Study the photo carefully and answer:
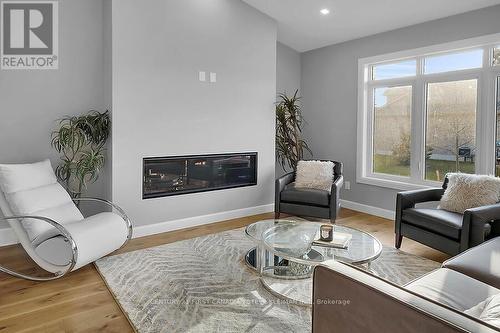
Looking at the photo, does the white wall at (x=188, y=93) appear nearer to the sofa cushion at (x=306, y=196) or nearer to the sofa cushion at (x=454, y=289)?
the sofa cushion at (x=306, y=196)

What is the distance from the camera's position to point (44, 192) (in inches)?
128

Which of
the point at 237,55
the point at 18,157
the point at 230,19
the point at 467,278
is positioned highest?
the point at 230,19

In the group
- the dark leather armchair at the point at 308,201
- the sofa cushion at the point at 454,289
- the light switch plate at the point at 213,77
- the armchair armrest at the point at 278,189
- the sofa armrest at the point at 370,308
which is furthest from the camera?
the armchair armrest at the point at 278,189

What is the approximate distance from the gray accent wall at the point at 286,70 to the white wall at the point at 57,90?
9.53ft

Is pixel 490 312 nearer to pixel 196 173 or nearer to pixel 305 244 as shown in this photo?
pixel 305 244

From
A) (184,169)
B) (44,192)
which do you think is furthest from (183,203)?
(44,192)

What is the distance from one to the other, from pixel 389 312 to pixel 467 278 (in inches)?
37.2

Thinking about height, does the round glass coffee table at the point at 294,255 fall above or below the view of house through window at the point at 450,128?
below

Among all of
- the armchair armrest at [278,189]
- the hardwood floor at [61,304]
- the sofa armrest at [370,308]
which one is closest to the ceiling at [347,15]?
the armchair armrest at [278,189]

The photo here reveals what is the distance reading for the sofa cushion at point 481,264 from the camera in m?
2.00

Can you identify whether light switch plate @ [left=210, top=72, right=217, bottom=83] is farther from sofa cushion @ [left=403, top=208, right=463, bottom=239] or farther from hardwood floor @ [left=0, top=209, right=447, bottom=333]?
sofa cushion @ [left=403, top=208, right=463, bottom=239]

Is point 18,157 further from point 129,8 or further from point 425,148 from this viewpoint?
point 425,148

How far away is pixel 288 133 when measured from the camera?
5691mm

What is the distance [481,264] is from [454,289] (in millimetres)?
492
